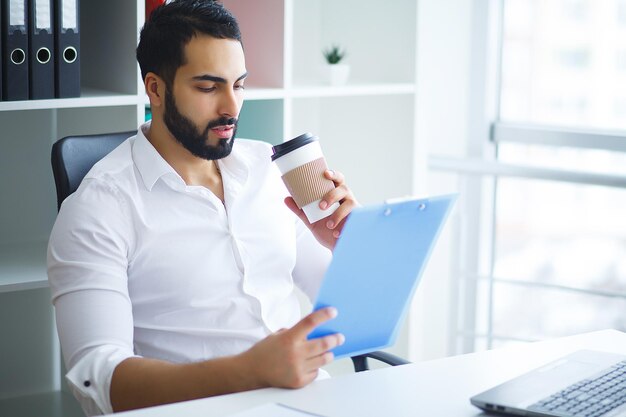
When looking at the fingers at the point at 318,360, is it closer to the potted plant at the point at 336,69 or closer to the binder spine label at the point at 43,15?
the binder spine label at the point at 43,15

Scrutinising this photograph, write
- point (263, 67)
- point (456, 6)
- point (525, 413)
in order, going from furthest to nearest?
point (456, 6), point (263, 67), point (525, 413)

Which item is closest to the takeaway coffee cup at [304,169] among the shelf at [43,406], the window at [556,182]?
Result: the shelf at [43,406]

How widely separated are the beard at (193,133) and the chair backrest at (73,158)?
0.18 m

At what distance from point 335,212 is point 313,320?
44 centimetres

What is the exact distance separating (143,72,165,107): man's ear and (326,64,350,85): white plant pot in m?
0.85

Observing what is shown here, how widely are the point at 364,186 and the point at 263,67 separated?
0.57 meters

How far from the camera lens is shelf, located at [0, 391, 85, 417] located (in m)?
2.44

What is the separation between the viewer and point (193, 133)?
5.87ft

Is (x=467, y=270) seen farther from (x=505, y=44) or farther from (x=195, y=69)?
(x=195, y=69)

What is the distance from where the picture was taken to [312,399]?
1.37 metres

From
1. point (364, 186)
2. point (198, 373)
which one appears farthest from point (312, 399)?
point (364, 186)

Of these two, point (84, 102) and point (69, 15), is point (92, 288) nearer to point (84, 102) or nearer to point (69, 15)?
point (84, 102)

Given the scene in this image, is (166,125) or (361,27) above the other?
(361,27)

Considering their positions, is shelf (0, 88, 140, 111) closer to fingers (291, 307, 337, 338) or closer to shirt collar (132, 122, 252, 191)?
shirt collar (132, 122, 252, 191)
